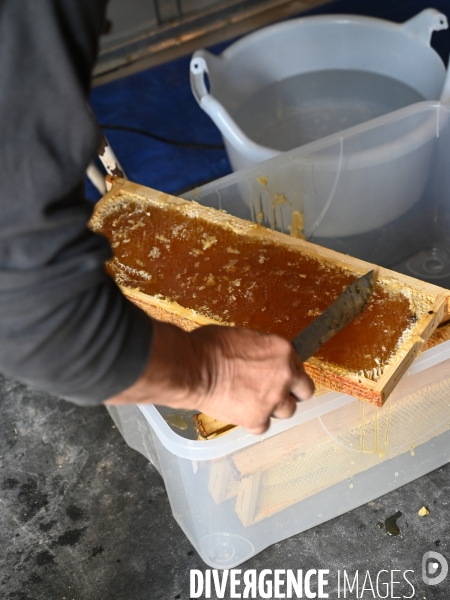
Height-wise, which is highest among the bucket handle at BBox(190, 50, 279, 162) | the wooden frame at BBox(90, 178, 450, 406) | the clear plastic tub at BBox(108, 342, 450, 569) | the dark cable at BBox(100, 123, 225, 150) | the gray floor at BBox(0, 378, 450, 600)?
the bucket handle at BBox(190, 50, 279, 162)

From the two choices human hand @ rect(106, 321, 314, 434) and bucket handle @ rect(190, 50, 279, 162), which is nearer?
human hand @ rect(106, 321, 314, 434)

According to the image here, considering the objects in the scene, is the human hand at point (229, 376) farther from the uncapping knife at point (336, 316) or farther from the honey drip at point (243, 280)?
the honey drip at point (243, 280)

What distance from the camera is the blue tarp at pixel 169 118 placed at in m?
2.02

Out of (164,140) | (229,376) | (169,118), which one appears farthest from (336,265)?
(169,118)

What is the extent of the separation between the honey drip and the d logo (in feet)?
1.55

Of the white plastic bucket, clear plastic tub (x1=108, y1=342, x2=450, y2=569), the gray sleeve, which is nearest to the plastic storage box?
clear plastic tub (x1=108, y1=342, x2=450, y2=569)

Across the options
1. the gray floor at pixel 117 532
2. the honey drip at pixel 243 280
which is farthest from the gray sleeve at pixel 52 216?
the gray floor at pixel 117 532

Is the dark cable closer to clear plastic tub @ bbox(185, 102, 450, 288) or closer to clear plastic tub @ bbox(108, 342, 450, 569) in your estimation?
clear plastic tub @ bbox(185, 102, 450, 288)

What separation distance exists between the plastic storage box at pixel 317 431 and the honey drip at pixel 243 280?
0.32ft

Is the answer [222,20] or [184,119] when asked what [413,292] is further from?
[222,20]

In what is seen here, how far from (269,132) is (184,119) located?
1.53ft

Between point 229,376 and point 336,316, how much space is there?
0.27m

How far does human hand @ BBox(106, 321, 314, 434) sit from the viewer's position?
2.35 feet

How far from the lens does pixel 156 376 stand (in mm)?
693
